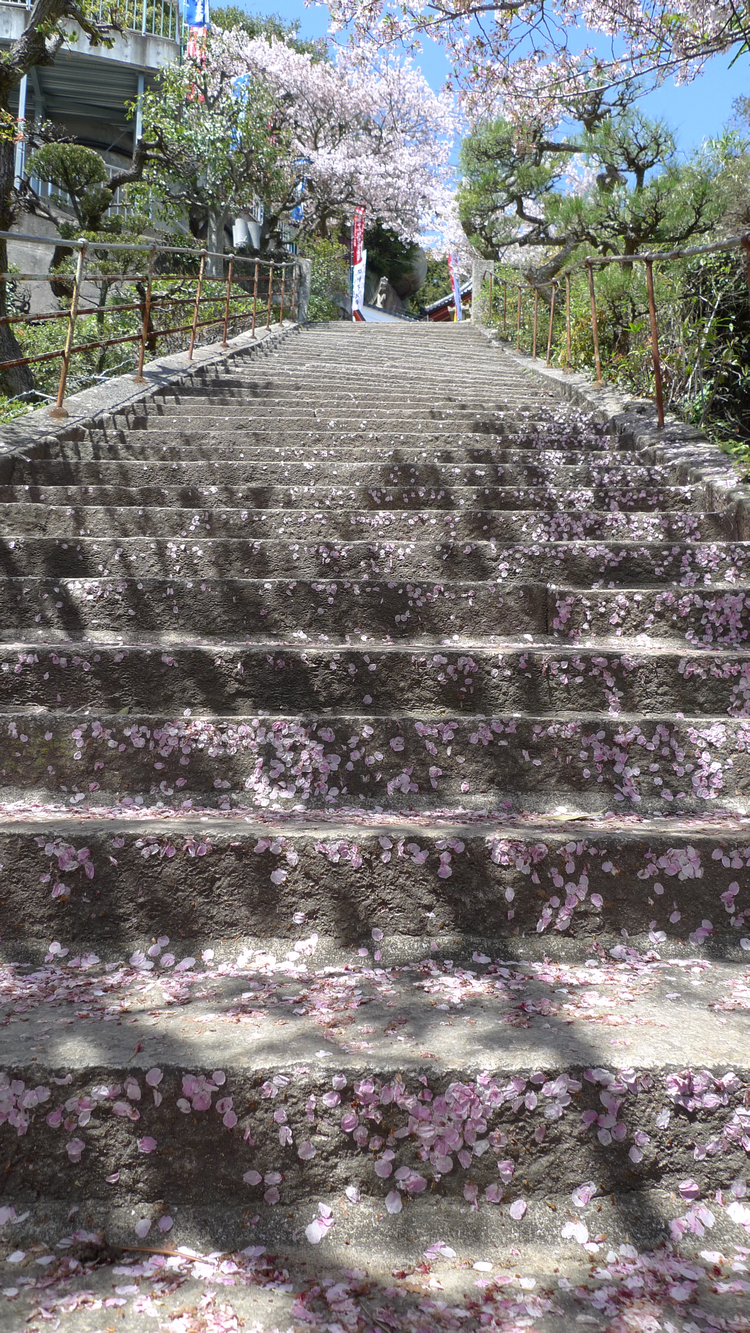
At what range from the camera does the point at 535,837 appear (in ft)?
6.46

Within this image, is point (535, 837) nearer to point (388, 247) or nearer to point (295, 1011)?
point (295, 1011)

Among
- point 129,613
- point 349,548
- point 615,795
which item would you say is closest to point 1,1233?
point 615,795

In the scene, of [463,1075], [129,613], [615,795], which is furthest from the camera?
[129,613]

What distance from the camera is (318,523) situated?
3912 mm

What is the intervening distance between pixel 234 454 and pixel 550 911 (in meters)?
3.80

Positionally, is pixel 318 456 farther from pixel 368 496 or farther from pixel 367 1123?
pixel 367 1123

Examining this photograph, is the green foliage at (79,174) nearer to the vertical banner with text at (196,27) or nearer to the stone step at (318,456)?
the vertical banner with text at (196,27)

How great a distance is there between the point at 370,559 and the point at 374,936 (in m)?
1.86

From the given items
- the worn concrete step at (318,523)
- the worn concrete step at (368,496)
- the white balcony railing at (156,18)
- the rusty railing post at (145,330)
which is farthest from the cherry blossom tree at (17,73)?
the white balcony railing at (156,18)

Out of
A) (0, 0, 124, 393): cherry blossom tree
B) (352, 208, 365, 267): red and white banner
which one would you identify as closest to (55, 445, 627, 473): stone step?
(0, 0, 124, 393): cherry blossom tree

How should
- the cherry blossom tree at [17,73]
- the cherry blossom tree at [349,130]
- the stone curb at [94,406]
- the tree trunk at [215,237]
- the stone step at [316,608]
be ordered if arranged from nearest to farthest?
the stone step at [316,608]
the stone curb at [94,406]
the cherry blossom tree at [17,73]
the tree trunk at [215,237]
the cherry blossom tree at [349,130]

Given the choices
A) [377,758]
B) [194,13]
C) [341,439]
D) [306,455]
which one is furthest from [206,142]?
[377,758]

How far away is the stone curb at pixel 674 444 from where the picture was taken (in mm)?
3809

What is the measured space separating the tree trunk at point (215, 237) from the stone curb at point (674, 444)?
13181mm
